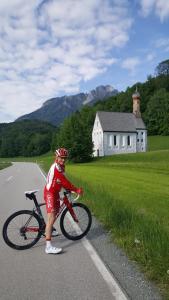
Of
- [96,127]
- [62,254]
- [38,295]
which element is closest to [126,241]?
[62,254]

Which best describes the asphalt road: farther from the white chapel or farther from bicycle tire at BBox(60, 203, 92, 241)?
the white chapel

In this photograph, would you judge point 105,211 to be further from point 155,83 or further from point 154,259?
point 155,83

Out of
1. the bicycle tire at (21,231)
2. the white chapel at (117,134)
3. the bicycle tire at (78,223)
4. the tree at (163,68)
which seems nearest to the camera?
the bicycle tire at (21,231)

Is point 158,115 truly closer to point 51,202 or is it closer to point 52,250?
point 51,202

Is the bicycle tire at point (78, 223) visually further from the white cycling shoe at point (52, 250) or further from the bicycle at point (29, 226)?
the white cycling shoe at point (52, 250)

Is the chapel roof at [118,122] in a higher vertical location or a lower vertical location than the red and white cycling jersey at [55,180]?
higher

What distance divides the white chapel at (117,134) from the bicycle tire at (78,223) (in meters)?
71.9

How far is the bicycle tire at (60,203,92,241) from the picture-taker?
820 centimetres

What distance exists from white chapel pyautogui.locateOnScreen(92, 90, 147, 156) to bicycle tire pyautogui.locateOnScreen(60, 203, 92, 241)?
2832 inches

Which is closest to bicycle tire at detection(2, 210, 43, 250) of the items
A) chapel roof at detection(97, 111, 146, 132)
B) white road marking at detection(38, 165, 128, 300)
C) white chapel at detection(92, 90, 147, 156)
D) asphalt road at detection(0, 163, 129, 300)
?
asphalt road at detection(0, 163, 129, 300)

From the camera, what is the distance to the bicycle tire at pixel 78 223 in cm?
820

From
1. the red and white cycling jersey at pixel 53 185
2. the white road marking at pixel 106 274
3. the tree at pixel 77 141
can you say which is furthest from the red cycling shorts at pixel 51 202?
the tree at pixel 77 141

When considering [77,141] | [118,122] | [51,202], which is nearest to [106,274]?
[51,202]

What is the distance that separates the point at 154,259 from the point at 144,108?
13731cm
